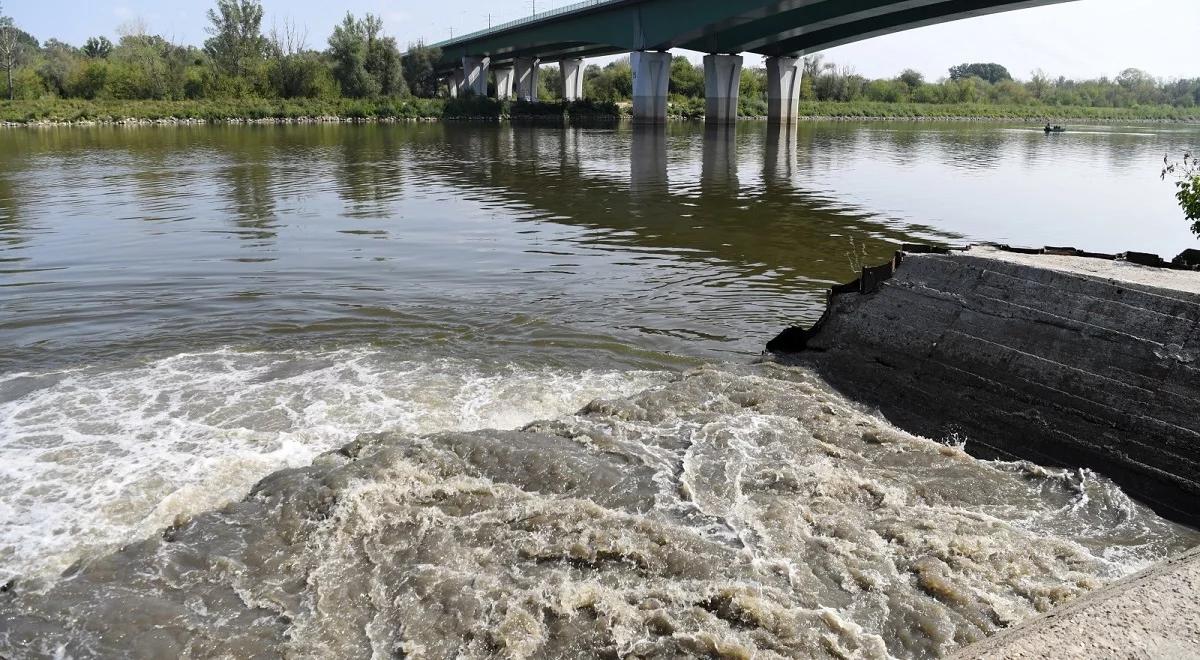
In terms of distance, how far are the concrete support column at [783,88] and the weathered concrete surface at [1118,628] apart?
7104 centimetres

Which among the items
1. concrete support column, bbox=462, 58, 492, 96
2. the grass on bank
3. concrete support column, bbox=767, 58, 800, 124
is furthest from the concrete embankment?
concrete support column, bbox=462, 58, 492, 96

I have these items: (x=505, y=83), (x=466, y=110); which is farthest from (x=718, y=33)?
(x=505, y=83)

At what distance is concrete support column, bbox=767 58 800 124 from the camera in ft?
234

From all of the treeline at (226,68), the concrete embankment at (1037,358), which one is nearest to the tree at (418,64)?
the treeline at (226,68)

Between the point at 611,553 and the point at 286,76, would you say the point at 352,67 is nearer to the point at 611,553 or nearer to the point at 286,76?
the point at 286,76

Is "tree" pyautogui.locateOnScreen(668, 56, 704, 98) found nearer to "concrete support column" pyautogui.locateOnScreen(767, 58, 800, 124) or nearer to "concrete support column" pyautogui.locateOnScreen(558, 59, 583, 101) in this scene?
"concrete support column" pyautogui.locateOnScreen(558, 59, 583, 101)

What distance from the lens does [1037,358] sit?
25.3 ft

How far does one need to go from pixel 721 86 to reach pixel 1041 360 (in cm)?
6563

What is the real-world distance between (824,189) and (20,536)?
24439mm

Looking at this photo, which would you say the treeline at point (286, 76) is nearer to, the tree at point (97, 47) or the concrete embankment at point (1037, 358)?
the tree at point (97, 47)

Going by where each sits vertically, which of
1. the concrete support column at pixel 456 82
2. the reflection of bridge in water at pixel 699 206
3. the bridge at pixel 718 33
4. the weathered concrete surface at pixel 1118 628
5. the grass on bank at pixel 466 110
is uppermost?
the concrete support column at pixel 456 82

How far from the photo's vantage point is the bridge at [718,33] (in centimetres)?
4696

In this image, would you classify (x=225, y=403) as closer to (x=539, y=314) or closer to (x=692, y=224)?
(x=539, y=314)

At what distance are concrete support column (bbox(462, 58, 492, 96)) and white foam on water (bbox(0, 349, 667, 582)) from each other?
310 ft
